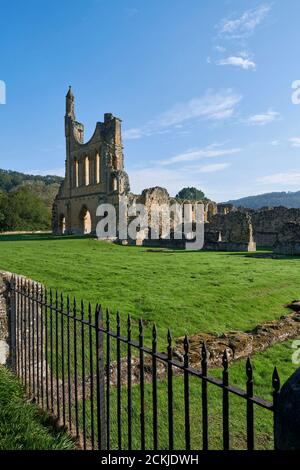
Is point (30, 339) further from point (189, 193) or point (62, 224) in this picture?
point (189, 193)

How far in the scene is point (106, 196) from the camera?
40.6 meters

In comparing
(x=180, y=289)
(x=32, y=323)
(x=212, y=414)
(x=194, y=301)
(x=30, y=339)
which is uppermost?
(x=32, y=323)

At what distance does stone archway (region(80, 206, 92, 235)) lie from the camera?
45062mm

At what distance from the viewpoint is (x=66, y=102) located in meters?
49.7

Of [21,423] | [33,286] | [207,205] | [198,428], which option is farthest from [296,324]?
[207,205]

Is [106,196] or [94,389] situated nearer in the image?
[94,389]

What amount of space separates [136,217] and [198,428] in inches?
1289

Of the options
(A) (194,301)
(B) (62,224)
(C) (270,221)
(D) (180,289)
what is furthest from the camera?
(B) (62,224)

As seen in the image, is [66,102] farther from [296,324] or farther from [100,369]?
[100,369]

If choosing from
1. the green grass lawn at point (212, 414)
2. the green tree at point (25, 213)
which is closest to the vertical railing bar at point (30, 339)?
the green grass lawn at point (212, 414)

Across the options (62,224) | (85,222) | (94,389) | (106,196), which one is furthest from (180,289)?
(62,224)

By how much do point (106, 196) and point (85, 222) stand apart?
6.61 metres

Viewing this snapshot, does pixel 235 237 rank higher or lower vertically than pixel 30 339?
higher

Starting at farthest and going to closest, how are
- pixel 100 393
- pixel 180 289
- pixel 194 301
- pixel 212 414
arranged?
1. pixel 180 289
2. pixel 194 301
3. pixel 212 414
4. pixel 100 393
